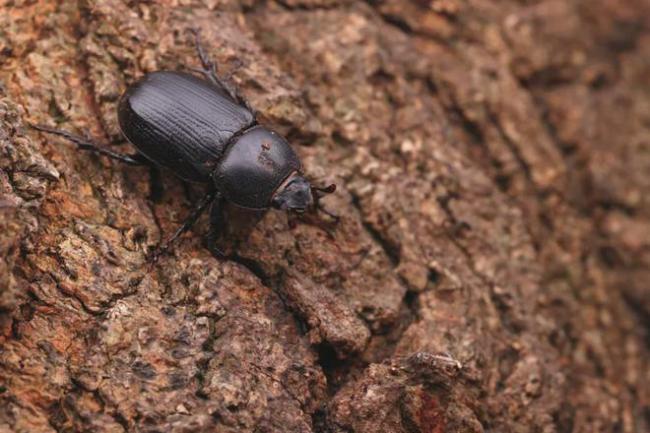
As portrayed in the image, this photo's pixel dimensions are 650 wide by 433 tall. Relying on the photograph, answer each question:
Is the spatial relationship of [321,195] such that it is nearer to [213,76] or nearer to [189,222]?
[189,222]

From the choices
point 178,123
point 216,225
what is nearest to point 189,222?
point 216,225

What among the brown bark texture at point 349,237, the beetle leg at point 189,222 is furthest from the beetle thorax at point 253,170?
the brown bark texture at point 349,237

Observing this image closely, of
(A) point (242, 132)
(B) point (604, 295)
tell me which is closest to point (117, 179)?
(A) point (242, 132)

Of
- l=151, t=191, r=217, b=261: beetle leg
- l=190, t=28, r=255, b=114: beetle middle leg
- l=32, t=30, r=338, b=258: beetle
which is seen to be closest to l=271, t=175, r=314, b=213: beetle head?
l=32, t=30, r=338, b=258: beetle

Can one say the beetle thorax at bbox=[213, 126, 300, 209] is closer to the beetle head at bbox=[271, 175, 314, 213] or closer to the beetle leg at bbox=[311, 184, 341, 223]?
the beetle head at bbox=[271, 175, 314, 213]

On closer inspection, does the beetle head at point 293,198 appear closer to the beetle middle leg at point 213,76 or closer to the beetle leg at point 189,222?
the beetle leg at point 189,222

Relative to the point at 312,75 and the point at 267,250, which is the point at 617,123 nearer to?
the point at 312,75
